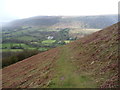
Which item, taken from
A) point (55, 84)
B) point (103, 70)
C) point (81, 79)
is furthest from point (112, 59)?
point (55, 84)

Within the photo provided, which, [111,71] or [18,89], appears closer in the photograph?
[111,71]

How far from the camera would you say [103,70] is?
1828 cm

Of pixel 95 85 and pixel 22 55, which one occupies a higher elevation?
pixel 95 85

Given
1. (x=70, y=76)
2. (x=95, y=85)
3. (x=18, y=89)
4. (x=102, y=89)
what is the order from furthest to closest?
(x=18, y=89), (x=70, y=76), (x=95, y=85), (x=102, y=89)

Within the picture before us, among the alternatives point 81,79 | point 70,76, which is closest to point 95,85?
point 81,79

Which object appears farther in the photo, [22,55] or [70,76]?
[22,55]

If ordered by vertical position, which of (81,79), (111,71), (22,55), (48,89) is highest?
(111,71)

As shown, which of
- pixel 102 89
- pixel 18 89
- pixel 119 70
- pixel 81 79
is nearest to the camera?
pixel 102 89

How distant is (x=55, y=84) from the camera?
18094mm

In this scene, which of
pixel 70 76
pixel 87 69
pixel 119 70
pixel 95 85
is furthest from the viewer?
pixel 87 69

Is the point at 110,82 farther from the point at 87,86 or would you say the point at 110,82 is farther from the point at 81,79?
the point at 81,79

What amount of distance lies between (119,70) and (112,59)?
12.0ft

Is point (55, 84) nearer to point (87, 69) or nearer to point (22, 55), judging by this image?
point (87, 69)

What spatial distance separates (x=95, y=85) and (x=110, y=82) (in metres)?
1.68
